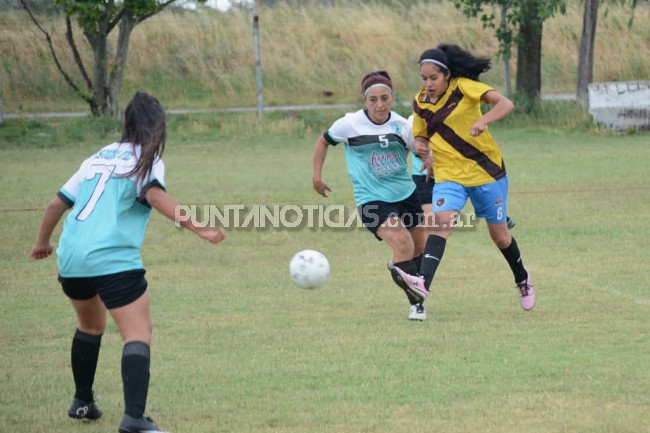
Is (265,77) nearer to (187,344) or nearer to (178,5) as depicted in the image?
(178,5)

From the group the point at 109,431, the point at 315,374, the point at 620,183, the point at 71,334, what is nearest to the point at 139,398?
the point at 109,431

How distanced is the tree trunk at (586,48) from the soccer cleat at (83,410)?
2133cm

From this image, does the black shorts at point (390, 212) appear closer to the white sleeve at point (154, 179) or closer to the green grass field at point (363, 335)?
the green grass field at point (363, 335)

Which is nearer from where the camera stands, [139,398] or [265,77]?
[139,398]

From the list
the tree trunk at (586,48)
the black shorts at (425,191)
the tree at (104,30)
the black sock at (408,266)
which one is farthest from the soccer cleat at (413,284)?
the tree at (104,30)

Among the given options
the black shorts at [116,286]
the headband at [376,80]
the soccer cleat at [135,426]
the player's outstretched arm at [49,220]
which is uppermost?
the headband at [376,80]

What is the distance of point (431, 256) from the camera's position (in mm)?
7859

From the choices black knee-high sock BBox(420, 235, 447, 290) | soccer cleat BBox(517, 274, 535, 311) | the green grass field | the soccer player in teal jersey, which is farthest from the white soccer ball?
soccer cleat BBox(517, 274, 535, 311)

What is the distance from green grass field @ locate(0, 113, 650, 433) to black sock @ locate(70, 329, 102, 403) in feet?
0.54

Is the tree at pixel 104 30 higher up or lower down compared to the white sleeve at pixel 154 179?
lower down

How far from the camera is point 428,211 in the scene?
964cm

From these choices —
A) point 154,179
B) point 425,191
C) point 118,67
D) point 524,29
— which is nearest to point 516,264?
point 425,191

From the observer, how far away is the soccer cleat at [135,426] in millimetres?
4988

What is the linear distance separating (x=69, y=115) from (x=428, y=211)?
20273mm
